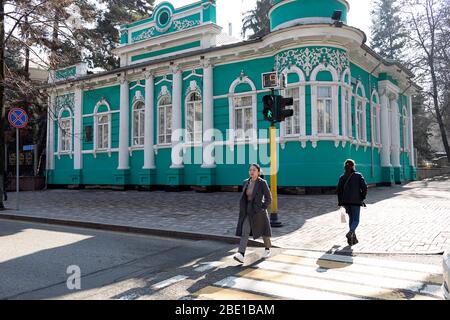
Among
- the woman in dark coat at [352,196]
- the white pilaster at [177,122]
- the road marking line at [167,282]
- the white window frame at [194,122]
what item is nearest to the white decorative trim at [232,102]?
the white window frame at [194,122]

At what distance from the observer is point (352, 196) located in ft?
24.9

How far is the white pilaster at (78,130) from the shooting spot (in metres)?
24.1

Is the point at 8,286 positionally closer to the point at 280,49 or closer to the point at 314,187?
the point at 314,187

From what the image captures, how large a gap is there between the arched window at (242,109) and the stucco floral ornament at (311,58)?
7.39 feet

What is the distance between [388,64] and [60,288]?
68.2ft

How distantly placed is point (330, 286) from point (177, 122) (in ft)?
51.5

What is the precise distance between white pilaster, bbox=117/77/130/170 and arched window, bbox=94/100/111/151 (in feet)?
4.78

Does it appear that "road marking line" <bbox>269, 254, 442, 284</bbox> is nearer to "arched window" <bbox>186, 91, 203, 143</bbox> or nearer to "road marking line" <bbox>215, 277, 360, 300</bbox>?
"road marking line" <bbox>215, 277, 360, 300</bbox>

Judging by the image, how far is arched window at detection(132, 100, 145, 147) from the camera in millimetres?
21688

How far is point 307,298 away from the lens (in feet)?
15.2

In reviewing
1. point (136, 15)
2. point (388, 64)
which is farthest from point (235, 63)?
point (136, 15)

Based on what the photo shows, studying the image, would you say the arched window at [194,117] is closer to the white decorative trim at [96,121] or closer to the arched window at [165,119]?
the arched window at [165,119]

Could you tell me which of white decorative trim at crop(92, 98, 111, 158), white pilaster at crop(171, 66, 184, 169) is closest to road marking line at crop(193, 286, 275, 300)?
white pilaster at crop(171, 66, 184, 169)

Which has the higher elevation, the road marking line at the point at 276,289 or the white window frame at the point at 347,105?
the white window frame at the point at 347,105
